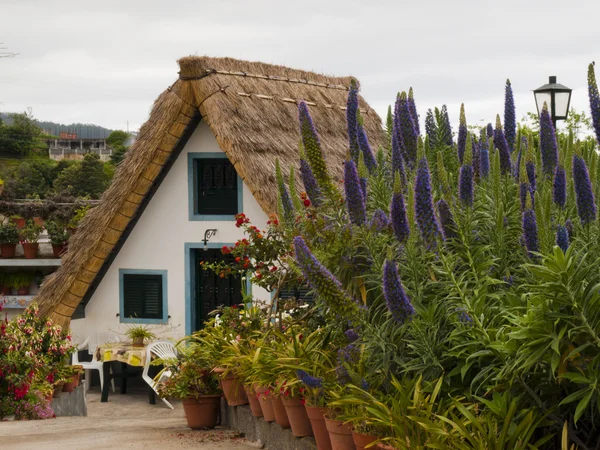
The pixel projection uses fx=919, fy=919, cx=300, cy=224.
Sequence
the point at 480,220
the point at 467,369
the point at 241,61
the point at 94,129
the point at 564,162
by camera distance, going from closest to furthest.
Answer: the point at 467,369
the point at 564,162
the point at 480,220
the point at 241,61
the point at 94,129

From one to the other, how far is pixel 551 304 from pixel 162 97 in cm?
1208

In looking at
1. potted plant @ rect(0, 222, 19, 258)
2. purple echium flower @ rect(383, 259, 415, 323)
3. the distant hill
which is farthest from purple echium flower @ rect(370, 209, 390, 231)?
the distant hill

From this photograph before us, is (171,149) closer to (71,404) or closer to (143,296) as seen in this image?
(143,296)

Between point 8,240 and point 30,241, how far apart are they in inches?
19.4

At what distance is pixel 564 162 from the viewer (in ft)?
15.0

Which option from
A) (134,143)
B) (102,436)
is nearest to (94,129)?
(134,143)

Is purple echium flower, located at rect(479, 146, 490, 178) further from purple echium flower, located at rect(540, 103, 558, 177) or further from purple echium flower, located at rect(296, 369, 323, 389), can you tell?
purple echium flower, located at rect(296, 369, 323, 389)

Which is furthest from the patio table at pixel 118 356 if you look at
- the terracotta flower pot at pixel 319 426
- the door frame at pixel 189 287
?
the terracotta flower pot at pixel 319 426

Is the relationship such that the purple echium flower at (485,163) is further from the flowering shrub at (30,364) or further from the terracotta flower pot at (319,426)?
the flowering shrub at (30,364)

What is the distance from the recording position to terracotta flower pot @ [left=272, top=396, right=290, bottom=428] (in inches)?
247

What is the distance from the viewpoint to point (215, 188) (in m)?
14.6

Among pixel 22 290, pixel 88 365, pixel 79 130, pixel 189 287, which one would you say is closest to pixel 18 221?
pixel 22 290

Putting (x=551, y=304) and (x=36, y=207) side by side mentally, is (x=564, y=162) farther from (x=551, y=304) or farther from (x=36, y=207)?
(x=36, y=207)

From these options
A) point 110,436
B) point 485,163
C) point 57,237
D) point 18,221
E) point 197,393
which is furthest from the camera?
point 18,221
